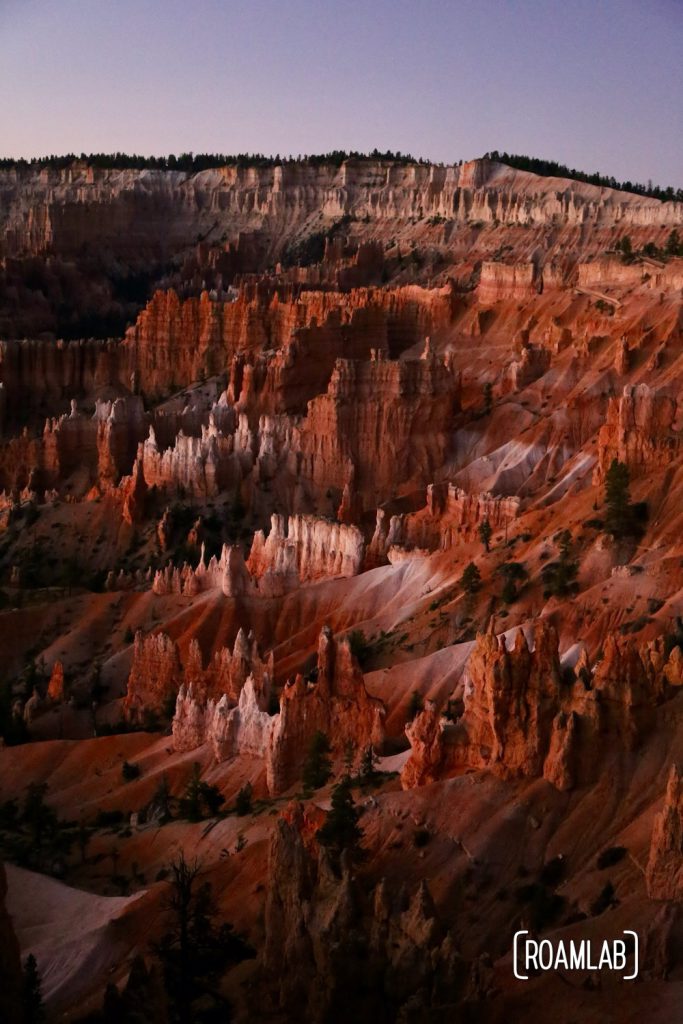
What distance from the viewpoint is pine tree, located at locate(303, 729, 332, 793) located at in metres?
29.6

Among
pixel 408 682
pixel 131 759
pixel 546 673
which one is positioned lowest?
pixel 131 759

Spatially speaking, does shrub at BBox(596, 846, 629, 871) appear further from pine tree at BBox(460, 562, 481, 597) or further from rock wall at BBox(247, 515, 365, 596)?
rock wall at BBox(247, 515, 365, 596)

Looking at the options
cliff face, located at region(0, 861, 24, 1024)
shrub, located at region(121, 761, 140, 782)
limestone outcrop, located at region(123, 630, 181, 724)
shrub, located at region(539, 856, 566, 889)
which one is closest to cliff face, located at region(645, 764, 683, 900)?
shrub, located at region(539, 856, 566, 889)

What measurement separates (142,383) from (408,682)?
48.7m

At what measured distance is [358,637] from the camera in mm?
38250

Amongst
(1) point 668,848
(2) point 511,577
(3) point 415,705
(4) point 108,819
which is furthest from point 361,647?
(1) point 668,848

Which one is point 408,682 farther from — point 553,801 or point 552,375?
point 552,375

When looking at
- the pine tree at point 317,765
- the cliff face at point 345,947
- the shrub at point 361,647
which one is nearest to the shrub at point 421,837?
the cliff face at point 345,947

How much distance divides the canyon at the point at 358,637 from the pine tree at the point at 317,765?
0.59 ft

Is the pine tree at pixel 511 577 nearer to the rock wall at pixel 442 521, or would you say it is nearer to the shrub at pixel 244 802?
the rock wall at pixel 442 521

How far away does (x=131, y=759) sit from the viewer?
36.4 meters

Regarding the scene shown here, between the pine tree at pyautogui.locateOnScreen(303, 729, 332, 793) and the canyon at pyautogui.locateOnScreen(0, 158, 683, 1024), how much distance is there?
0.18 metres

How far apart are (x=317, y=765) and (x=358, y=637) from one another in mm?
8660

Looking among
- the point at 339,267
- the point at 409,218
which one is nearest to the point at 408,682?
the point at 339,267
